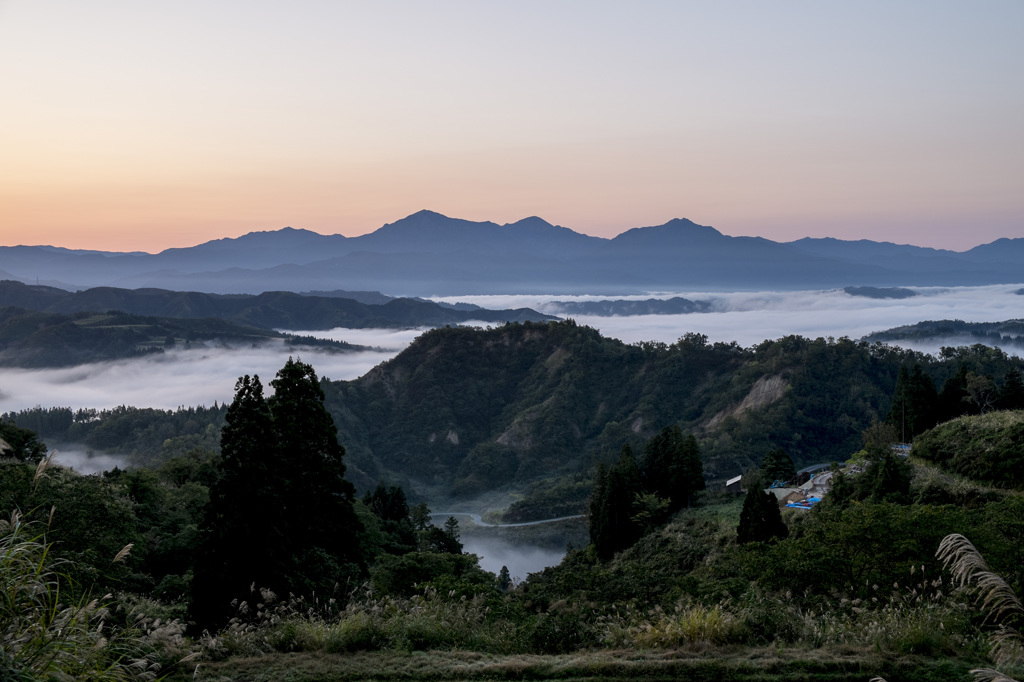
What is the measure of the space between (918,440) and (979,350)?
6504cm

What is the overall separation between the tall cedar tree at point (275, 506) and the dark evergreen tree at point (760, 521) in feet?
43.7

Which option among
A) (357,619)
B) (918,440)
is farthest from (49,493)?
(918,440)

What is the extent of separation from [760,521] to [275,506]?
16.2 metres

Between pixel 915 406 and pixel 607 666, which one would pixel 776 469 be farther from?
pixel 607 666

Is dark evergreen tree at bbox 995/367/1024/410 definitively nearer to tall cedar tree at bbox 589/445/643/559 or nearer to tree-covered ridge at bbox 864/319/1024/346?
tall cedar tree at bbox 589/445/643/559

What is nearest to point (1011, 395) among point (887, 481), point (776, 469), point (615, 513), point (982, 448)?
point (776, 469)

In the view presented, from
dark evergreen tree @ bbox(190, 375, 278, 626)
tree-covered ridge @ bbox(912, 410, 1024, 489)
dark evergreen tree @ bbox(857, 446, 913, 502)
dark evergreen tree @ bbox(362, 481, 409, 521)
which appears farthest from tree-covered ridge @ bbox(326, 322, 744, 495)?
dark evergreen tree @ bbox(190, 375, 278, 626)

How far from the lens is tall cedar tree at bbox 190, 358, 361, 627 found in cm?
1372

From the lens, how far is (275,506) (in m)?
14.2

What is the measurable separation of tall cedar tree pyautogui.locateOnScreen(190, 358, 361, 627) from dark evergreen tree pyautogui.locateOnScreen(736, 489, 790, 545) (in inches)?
525

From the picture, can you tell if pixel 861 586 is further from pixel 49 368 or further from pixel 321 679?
pixel 49 368

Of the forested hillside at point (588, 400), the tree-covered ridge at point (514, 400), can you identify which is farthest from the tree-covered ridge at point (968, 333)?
the tree-covered ridge at point (514, 400)

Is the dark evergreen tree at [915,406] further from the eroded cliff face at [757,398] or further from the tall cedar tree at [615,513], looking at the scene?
the eroded cliff face at [757,398]

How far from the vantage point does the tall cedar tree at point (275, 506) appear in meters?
13.7
